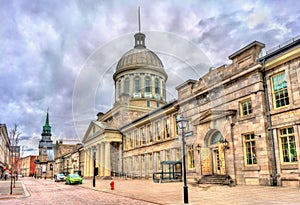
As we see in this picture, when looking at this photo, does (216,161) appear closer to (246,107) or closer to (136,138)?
(246,107)

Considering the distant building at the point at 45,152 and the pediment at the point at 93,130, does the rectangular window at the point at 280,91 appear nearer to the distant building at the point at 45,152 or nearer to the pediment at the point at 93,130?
the pediment at the point at 93,130

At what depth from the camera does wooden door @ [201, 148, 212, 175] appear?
26.2m

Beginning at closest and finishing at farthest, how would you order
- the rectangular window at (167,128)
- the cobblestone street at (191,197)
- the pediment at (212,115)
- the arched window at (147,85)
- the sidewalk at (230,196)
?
1. the sidewalk at (230,196)
2. the cobblestone street at (191,197)
3. the pediment at (212,115)
4. the rectangular window at (167,128)
5. the arched window at (147,85)

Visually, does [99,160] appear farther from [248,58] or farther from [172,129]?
[248,58]

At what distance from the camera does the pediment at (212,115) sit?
23.5 meters

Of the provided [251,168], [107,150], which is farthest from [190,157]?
[107,150]

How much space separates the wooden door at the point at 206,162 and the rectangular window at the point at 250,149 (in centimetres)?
461

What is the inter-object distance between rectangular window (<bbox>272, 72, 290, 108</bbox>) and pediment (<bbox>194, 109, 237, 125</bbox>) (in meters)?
3.57

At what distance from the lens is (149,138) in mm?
40844

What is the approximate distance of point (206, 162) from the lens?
26.5m

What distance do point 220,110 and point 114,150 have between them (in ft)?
A: 102

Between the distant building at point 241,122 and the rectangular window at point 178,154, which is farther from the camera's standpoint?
the rectangular window at point 178,154

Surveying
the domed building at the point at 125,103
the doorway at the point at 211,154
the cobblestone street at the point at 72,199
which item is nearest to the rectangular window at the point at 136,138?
the domed building at the point at 125,103

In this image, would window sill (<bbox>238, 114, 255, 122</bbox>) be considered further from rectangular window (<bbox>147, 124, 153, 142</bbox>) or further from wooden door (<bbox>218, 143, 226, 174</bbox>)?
rectangular window (<bbox>147, 124, 153, 142</bbox>)
